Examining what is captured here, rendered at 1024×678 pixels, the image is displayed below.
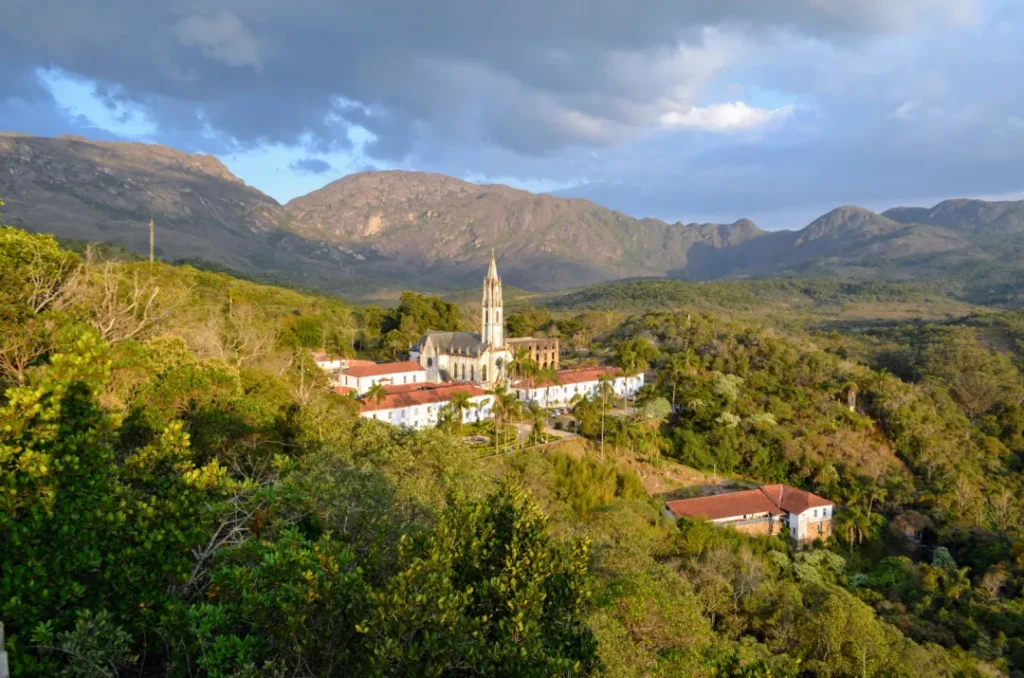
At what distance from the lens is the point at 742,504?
36.7 metres

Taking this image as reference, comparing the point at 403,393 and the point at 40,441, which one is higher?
the point at 40,441

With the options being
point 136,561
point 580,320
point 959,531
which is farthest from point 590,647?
point 580,320

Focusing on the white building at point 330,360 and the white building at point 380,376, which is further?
the white building at point 330,360

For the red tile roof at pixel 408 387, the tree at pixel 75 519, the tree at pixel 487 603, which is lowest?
the red tile roof at pixel 408 387

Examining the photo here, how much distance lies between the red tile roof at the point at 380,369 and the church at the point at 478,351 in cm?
224

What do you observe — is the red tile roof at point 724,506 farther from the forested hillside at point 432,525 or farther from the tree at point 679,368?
the tree at point 679,368

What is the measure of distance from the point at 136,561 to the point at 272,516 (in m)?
3.56

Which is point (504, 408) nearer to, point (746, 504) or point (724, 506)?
point (724, 506)

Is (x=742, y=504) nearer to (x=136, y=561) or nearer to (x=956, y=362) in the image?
(x=136, y=561)

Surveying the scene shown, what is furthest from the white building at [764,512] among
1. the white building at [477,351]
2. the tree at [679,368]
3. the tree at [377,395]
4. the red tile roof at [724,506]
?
the white building at [477,351]

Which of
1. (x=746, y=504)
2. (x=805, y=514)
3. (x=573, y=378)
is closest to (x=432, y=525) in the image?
(x=746, y=504)

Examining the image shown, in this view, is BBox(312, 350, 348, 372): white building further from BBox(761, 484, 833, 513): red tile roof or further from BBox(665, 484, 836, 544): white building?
BBox(761, 484, 833, 513): red tile roof

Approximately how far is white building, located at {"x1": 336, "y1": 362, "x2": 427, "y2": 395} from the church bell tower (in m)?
7.03

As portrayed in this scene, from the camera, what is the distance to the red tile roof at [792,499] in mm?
36531
